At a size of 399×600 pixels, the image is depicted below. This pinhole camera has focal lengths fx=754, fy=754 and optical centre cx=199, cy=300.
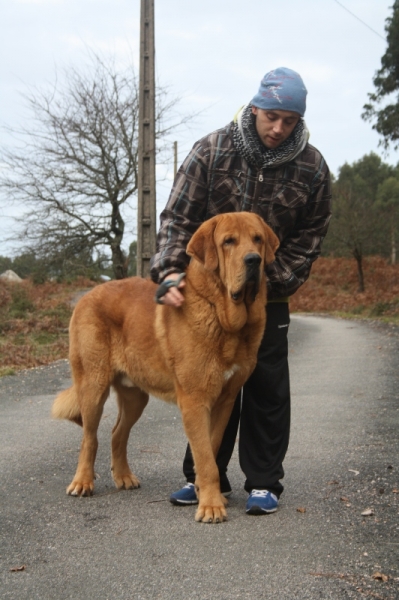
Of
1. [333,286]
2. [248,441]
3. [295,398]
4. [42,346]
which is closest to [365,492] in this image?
[248,441]

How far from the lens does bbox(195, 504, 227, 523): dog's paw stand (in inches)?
159

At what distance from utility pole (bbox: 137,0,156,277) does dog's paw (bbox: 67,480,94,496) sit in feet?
32.9

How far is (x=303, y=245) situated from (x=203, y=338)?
948 mm

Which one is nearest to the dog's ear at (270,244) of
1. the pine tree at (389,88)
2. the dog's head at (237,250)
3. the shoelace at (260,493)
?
the dog's head at (237,250)

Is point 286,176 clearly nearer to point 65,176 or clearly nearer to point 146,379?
point 146,379

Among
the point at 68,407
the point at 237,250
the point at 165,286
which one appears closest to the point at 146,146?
the point at 68,407

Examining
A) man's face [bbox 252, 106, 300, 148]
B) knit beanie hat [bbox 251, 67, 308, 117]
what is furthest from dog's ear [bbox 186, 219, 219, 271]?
knit beanie hat [bbox 251, 67, 308, 117]

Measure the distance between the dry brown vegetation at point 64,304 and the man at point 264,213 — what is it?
673 cm

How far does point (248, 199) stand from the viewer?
173 inches

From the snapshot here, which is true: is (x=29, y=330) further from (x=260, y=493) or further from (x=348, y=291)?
(x=348, y=291)

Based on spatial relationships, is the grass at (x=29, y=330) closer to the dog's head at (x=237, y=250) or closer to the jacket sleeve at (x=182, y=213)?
the jacket sleeve at (x=182, y=213)

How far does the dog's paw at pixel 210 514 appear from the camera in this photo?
13.2 feet

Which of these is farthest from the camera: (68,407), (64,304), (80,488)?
(64,304)

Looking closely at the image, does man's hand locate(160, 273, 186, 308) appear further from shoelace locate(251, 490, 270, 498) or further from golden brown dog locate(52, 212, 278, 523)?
shoelace locate(251, 490, 270, 498)
